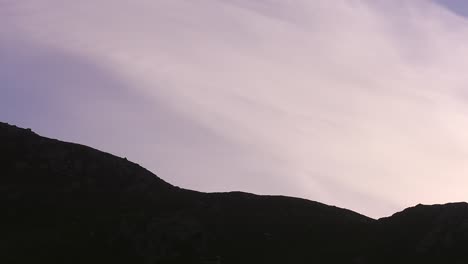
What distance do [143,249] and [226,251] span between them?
1109cm

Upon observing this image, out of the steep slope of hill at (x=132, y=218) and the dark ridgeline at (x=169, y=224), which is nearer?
the dark ridgeline at (x=169, y=224)

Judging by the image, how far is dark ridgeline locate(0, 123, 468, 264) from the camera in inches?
3376

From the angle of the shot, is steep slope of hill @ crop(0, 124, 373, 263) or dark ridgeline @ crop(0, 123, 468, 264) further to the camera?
steep slope of hill @ crop(0, 124, 373, 263)

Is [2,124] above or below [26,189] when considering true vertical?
above

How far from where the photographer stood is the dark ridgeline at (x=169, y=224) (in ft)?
281

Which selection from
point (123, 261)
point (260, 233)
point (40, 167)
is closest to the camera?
point (123, 261)

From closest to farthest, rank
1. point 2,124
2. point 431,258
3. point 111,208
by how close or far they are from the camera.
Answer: point 431,258 → point 111,208 → point 2,124

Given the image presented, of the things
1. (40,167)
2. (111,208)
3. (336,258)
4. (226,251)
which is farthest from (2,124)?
(336,258)

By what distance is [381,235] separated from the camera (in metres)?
90.5

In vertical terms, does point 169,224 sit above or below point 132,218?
below

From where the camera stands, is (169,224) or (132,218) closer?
(169,224)

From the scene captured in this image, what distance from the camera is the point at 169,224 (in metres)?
92.0

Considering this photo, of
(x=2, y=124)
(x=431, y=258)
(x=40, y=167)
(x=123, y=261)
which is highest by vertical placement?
(x=2, y=124)

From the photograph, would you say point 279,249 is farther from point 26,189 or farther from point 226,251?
point 26,189
